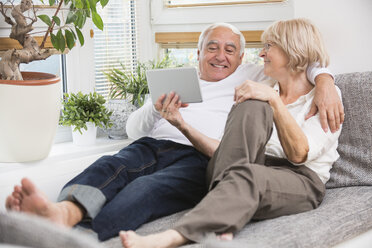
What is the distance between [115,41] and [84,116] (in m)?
0.74

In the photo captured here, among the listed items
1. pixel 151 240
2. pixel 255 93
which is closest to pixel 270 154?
pixel 255 93

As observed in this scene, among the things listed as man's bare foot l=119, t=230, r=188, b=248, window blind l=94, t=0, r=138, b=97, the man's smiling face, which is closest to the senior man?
the man's smiling face

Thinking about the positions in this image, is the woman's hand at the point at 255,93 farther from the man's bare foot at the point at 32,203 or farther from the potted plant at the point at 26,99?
the potted plant at the point at 26,99

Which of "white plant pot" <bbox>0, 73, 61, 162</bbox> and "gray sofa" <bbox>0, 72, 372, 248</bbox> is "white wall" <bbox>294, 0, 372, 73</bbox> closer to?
"gray sofa" <bbox>0, 72, 372, 248</bbox>

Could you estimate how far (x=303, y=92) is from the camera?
221cm

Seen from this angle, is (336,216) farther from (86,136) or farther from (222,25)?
(86,136)

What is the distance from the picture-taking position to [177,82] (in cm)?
217

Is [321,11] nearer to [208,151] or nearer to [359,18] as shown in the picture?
[359,18]

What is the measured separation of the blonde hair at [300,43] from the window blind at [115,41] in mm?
1351

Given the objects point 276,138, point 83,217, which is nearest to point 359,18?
point 276,138

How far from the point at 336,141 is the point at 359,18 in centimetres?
69

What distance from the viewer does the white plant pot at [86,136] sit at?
2881 millimetres

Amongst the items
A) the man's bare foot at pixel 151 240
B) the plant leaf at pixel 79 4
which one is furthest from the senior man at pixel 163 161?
the plant leaf at pixel 79 4

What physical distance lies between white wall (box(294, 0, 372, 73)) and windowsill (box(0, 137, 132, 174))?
1.26 m
